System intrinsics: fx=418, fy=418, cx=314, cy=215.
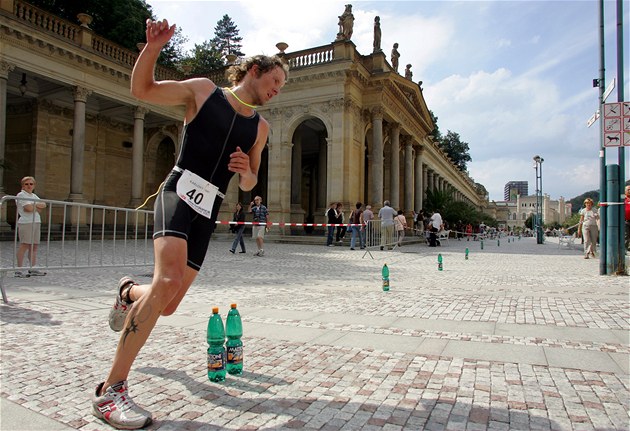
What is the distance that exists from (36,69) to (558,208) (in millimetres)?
182439

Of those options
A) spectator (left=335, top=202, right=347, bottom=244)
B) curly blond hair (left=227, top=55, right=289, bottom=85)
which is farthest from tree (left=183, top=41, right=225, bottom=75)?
curly blond hair (left=227, top=55, right=289, bottom=85)

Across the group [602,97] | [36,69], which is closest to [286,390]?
[602,97]

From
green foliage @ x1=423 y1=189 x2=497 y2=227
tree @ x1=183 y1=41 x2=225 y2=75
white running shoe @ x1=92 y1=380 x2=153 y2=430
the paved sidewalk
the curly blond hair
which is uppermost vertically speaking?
tree @ x1=183 y1=41 x2=225 y2=75

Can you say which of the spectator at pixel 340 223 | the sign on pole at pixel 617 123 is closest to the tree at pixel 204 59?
the spectator at pixel 340 223

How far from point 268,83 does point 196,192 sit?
948 millimetres

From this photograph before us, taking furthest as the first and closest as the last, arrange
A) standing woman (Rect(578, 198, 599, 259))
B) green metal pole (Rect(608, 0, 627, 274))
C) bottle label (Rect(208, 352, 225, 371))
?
1. standing woman (Rect(578, 198, 599, 259))
2. green metal pole (Rect(608, 0, 627, 274))
3. bottle label (Rect(208, 352, 225, 371))

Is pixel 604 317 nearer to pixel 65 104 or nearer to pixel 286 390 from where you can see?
pixel 286 390

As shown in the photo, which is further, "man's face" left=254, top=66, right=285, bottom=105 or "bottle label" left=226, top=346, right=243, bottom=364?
"bottle label" left=226, top=346, right=243, bottom=364

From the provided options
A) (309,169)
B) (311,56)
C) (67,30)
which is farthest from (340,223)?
(309,169)

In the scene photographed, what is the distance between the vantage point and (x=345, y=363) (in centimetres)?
340

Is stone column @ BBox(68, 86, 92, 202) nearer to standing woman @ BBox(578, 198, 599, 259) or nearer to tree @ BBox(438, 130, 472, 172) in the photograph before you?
standing woman @ BBox(578, 198, 599, 259)

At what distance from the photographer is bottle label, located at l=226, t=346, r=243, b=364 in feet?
10.2

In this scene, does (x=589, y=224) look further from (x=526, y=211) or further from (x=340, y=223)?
(x=526, y=211)

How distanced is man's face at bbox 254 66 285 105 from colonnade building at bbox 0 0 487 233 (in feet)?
58.1
